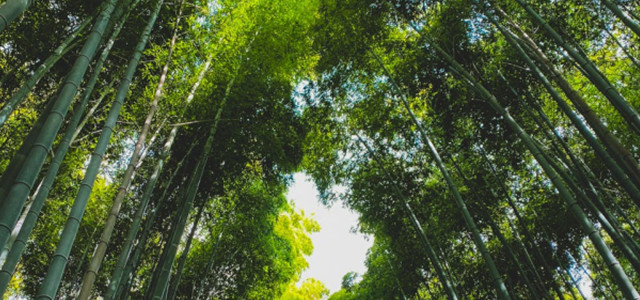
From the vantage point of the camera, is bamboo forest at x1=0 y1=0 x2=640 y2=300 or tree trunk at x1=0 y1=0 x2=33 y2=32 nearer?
tree trunk at x1=0 y1=0 x2=33 y2=32

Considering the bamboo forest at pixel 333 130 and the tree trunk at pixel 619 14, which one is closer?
the tree trunk at pixel 619 14

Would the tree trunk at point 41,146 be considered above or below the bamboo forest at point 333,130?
below

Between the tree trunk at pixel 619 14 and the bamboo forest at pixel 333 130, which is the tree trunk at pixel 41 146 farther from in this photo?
the tree trunk at pixel 619 14

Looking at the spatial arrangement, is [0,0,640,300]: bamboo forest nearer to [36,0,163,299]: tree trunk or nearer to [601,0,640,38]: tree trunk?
[601,0,640,38]: tree trunk

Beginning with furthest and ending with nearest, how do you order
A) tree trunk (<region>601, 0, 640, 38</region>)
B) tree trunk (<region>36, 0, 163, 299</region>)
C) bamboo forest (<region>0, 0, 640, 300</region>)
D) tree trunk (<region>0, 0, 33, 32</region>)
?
bamboo forest (<region>0, 0, 640, 300</region>) → tree trunk (<region>601, 0, 640, 38</region>) → tree trunk (<region>36, 0, 163, 299</region>) → tree trunk (<region>0, 0, 33, 32</region>)

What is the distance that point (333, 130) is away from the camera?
256 inches

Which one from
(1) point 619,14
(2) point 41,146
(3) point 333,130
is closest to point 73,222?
(2) point 41,146

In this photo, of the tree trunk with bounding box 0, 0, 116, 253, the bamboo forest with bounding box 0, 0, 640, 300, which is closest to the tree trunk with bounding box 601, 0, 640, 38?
the bamboo forest with bounding box 0, 0, 640, 300

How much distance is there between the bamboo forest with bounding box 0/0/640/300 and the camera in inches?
155

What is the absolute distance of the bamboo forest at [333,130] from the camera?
3.94 meters

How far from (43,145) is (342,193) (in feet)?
19.3

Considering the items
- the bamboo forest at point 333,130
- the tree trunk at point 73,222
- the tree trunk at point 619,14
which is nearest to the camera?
the tree trunk at point 73,222

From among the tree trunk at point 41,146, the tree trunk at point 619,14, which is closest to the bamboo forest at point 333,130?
the tree trunk at point 619,14

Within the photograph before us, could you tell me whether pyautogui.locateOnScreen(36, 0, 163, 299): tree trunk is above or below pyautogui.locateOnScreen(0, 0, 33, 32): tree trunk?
below
